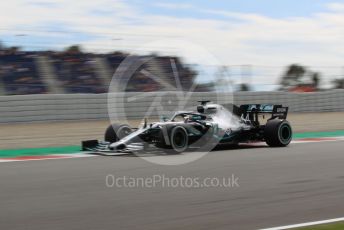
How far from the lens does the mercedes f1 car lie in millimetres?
10804

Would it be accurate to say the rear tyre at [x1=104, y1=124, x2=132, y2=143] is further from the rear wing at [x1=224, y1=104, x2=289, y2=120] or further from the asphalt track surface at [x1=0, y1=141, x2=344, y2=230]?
the rear wing at [x1=224, y1=104, x2=289, y2=120]

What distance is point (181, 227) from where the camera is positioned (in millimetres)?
5469

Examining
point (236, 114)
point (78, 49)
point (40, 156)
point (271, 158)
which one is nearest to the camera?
point (271, 158)

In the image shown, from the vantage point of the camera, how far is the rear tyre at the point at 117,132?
11.5 m

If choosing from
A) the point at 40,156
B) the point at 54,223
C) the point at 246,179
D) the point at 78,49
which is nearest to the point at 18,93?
the point at 78,49

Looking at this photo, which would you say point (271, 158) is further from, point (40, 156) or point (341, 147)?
point (40, 156)

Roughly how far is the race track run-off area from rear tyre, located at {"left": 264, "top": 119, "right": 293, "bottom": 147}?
1348 millimetres

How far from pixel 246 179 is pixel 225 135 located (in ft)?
11.5

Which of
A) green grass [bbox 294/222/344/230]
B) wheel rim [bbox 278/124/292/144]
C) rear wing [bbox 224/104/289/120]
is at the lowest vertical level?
green grass [bbox 294/222/344/230]

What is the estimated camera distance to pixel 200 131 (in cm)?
1135

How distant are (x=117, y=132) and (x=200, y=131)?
1601mm

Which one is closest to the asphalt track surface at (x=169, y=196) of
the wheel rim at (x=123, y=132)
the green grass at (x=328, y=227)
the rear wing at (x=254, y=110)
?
the green grass at (x=328, y=227)

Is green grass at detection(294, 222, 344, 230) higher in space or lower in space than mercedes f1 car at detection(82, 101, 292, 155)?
lower

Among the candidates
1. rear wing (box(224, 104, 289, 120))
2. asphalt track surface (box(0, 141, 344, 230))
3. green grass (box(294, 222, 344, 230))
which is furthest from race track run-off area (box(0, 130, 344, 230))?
rear wing (box(224, 104, 289, 120))
